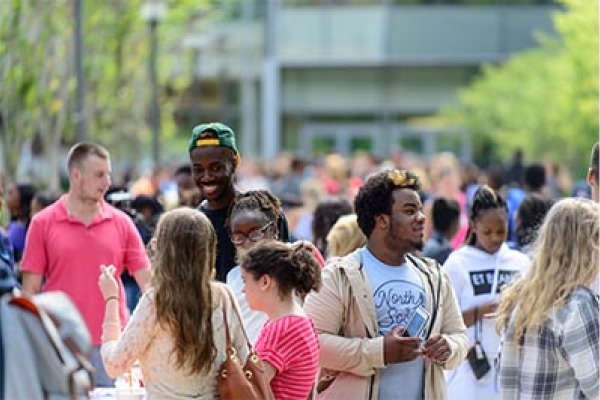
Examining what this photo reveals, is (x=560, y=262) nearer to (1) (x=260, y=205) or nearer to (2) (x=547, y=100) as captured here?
(1) (x=260, y=205)

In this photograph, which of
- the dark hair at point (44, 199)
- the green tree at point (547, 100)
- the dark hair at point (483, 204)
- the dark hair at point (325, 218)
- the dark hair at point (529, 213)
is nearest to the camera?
the dark hair at point (483, 204)

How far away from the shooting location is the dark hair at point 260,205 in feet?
28.2

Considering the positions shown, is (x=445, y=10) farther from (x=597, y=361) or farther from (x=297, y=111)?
(x=597, y=361)

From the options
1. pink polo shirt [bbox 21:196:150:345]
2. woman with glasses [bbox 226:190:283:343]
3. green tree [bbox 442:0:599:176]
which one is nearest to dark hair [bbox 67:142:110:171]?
pink polo shirt [bbox 21:196:150:345]

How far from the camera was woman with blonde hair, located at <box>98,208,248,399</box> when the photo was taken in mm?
7188

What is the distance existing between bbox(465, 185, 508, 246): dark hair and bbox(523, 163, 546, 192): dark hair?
7.53 meters

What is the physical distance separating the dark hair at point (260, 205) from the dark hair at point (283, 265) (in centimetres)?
90

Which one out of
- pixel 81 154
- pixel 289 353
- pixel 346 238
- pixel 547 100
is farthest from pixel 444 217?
pixel 547 100

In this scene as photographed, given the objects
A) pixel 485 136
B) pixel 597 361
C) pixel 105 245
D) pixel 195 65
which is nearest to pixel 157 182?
pixel 105 245

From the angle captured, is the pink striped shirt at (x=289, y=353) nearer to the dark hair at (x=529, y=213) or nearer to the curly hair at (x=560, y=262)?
the curly hair at (x=560, y=262)

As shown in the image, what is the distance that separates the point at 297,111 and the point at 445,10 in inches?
235

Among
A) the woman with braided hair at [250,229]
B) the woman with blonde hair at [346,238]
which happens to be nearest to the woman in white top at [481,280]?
the woman with blonde hair at [346,238]

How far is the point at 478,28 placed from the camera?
2328 inches

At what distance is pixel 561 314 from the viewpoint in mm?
7582
